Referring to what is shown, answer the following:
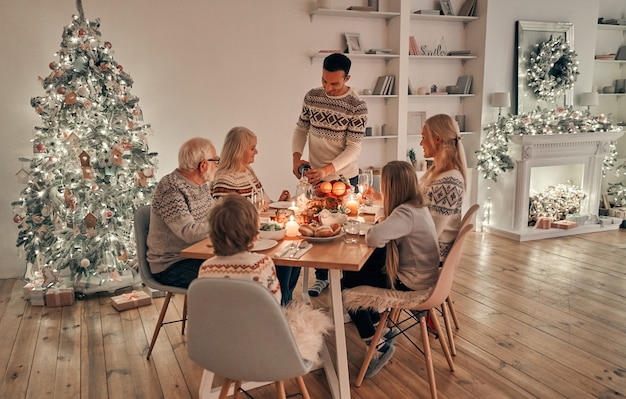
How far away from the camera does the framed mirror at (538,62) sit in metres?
5.33

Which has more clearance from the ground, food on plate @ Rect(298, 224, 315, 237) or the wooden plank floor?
food on plate @ Rect(298, 224, 315, 237)

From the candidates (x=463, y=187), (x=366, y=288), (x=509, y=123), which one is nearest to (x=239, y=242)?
(x=366, y=288)

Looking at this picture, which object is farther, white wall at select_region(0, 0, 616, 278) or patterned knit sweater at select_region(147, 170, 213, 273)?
white wall at select_region(0, 0, 616, 278)

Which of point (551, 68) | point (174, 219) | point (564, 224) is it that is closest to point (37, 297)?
point (174, 219)

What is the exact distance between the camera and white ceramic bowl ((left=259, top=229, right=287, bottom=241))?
7.45ft

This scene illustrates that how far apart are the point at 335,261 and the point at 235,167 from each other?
1.04 m

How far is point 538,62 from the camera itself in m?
5.34

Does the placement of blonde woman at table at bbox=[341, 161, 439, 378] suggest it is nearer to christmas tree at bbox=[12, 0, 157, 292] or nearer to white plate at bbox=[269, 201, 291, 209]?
white plate at bbox=[269, 201, 291, 209]

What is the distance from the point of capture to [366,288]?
7.73ft

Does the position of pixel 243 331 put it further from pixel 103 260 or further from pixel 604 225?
pixel 604 225

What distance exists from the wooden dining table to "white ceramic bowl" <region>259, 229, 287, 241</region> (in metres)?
0.03

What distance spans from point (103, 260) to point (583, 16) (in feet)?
19.0

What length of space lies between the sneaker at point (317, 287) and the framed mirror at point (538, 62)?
3.33 meters

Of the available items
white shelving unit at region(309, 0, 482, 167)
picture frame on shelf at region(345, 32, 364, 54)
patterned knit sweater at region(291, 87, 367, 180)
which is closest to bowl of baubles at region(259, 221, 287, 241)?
patterned knit sweater at region(291, 87, 367, 180)
